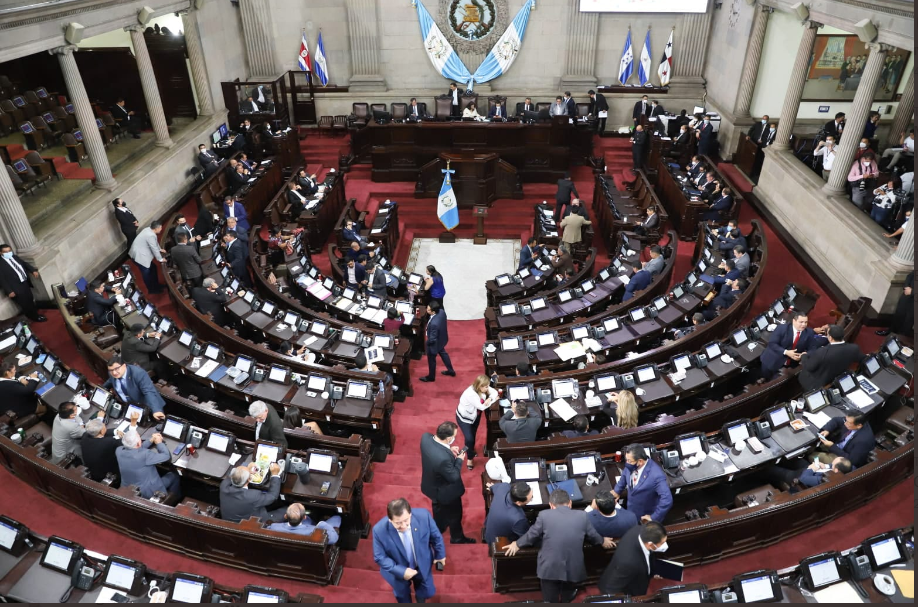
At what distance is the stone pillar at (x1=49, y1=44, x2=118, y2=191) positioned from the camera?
11.3 metres

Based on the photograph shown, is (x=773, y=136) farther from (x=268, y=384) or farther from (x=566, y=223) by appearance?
(x=268, y=384)

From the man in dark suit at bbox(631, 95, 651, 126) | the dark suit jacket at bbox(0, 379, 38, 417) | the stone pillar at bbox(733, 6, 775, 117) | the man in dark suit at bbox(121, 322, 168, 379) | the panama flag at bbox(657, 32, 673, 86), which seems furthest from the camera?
the panama flag at bbox(657, 32, 673, 86)

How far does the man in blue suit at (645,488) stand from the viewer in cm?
566

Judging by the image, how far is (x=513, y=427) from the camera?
271 inches

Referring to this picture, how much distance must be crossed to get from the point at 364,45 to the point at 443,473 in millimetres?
16015

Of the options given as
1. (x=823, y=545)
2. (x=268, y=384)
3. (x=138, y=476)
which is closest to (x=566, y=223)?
(x=268, y=384)

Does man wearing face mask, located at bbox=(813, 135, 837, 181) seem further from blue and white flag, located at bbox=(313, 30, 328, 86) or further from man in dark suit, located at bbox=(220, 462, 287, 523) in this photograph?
blue and white flag, located at bbox=(313, 30, 328, 86)

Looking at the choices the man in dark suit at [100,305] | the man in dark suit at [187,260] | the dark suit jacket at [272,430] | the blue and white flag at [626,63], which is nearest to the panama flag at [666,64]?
the blue and white flag at [626,63]

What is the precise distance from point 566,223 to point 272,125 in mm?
9375

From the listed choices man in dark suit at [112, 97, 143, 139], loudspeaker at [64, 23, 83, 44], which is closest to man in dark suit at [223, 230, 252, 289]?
loudspeaker at [64, 23, 83, 44]

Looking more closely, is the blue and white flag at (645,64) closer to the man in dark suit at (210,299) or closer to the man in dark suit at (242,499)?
the man in dark suit at (210,299)

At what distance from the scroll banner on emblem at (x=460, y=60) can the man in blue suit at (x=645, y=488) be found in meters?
15.3

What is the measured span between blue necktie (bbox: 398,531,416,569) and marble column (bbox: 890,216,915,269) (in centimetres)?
892

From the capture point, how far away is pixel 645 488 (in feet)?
18.9
